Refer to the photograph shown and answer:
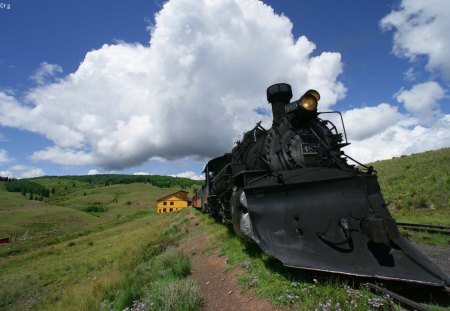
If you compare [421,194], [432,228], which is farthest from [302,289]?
[421,194]

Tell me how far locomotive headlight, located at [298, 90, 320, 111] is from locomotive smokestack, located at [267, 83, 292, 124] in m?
1.95

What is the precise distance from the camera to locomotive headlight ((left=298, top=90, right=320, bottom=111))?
21.7ft

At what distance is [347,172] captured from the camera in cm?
556

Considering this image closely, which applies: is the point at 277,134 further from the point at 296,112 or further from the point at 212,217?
the point at 212,217

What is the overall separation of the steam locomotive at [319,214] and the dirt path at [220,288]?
82 centimetres

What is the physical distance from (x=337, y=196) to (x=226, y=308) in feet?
8.67

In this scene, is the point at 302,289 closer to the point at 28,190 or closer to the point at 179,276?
the point at 179,276

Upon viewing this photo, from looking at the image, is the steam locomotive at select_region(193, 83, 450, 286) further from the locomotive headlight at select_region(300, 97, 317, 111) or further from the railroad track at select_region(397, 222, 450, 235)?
the railroad track at select_region(397, 222, 450, 235)

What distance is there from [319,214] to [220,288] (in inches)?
91.7

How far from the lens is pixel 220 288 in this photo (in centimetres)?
566

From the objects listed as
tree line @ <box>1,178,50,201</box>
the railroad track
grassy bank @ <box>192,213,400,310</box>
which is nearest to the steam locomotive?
grassy bank @ <box>192,213,400,310</box>

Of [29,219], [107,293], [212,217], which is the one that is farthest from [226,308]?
[29,219]

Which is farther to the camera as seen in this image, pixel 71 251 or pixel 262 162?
pixel 71 251

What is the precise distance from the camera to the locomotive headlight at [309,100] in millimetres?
6613
